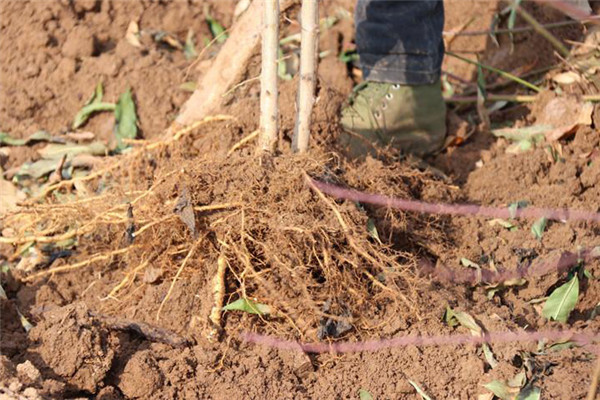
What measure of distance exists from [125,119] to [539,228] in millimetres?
1592

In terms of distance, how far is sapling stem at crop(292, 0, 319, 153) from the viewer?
226 cm

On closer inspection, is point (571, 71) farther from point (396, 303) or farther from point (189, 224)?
point (189, 224)

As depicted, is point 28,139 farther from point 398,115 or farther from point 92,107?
point 398,115

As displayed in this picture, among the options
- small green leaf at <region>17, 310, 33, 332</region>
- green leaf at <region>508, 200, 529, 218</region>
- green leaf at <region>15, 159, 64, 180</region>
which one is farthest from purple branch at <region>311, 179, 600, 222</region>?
green leaf at <region>15, 159, 64, 180</region>

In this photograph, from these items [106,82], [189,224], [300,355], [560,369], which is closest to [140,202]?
[189,224]

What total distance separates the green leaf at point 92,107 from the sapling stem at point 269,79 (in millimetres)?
1045

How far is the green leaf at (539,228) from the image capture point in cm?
254

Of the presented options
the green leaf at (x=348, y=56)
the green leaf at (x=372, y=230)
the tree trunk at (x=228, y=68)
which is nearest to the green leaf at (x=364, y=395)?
the green leaf at (x=372, y=230)

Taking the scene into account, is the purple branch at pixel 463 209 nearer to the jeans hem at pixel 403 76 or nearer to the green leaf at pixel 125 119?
the jeans hem at pixel 403 76

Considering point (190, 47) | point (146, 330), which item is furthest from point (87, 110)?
point (146, 330)

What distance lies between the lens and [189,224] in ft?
7.50

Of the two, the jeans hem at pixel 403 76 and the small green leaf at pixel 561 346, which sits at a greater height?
the jeans hem at pixel 403 76

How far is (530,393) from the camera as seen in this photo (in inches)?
80.6

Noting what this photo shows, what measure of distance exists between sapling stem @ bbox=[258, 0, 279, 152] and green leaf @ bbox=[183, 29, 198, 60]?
3.96 feet
